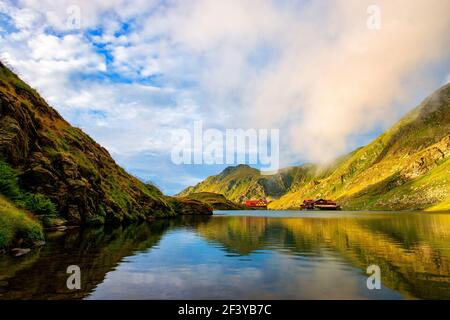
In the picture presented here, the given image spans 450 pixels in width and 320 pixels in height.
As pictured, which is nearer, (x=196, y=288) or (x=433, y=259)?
(x=196, y=288)

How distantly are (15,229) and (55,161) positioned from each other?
3612 cm

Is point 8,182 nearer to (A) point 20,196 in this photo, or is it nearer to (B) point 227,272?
(A) point 20,196

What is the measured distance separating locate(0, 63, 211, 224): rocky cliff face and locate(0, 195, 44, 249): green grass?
21605mm

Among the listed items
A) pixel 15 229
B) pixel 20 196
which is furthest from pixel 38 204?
pixel 15 229

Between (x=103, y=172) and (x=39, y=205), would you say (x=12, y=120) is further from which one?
(x=103, y=172)

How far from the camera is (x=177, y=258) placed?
3322cm

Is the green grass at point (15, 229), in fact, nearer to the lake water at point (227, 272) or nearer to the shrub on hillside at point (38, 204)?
the lake water at point (227, 272)

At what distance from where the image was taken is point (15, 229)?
35875 mm

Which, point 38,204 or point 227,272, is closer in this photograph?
point 227,272

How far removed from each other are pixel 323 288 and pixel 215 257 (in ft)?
49.3

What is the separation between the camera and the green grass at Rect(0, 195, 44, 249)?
33406 millimetres

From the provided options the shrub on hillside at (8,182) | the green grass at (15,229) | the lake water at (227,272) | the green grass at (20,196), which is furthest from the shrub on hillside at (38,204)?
the lake water at (227,272)
